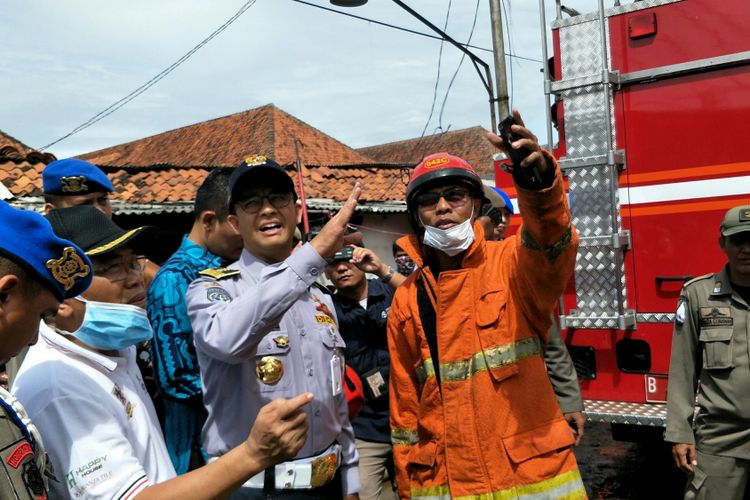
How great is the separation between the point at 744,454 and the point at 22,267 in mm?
3169

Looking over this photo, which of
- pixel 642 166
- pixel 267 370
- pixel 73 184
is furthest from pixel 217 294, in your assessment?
pixel 642 166

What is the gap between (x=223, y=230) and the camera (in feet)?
10.4

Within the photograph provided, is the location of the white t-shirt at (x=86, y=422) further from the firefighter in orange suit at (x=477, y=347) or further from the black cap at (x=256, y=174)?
the firefighter in orange suit at (x=477, y=347)

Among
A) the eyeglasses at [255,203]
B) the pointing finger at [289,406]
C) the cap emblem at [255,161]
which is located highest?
the cap emblem at [255,161]

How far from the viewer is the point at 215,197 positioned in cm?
319

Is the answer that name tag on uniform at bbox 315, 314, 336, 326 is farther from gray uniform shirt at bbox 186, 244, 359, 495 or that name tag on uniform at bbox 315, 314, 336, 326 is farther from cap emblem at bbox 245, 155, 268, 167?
cap emblem at bbox 245, 155, 268, 167

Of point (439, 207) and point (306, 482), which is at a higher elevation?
point (439, 207)

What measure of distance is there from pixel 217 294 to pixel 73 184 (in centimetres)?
176

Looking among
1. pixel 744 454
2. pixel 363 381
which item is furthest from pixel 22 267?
pixel 744 454

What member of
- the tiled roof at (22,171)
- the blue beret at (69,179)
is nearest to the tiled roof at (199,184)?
the tiled roof at (22,171)

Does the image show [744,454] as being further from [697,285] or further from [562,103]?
[562,103]

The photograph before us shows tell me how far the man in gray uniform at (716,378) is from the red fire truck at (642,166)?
0.62 m

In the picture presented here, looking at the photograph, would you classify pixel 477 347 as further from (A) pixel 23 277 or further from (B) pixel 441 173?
(A) pixel 23 277

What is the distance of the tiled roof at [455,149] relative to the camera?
27625 mm
